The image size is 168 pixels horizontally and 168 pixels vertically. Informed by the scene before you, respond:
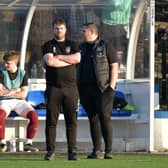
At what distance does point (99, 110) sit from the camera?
12.8 m

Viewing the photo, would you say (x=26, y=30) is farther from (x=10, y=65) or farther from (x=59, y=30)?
(x=59, y=30)

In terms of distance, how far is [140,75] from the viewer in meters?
15.9

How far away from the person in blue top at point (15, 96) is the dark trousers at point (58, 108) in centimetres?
217

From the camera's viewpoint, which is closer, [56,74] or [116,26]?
[56,74]

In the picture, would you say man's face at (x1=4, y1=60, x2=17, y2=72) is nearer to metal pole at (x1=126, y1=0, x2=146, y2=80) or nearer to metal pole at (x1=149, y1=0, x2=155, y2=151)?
metal pole at (x1=149, y1=0, x2=155, y2=151)

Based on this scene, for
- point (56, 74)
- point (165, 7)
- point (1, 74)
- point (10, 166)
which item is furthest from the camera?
point (165, 7)

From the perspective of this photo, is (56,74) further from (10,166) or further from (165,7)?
(165,7)

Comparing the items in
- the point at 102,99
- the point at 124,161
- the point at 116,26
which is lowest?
the point at 124,161

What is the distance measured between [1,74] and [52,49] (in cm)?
232

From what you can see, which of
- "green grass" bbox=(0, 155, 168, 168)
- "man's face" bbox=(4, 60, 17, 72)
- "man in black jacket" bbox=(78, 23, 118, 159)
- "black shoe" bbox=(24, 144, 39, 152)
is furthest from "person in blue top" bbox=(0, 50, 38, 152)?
"green grass" bbox=(0, 155, 168, 168)

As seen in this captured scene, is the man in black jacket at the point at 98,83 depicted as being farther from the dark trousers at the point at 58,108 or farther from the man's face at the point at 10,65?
the man's face at the point at 10,65

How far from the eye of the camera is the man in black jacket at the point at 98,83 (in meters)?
12.8

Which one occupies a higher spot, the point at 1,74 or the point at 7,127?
the point at 1,74

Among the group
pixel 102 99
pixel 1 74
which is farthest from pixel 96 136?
pixel 1 74
